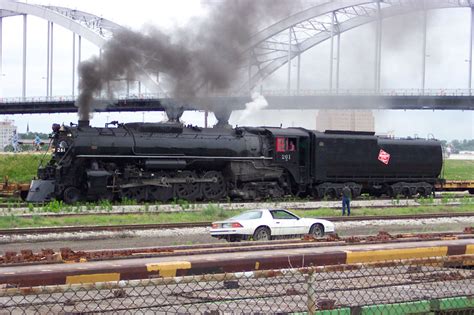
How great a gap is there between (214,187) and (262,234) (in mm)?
14146

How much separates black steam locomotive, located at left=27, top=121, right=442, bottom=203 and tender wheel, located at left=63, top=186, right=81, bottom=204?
0.04 metres

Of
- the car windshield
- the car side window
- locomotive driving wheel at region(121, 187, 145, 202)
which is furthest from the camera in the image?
locomotive driving wheel at region(121, 187, 145, 202)

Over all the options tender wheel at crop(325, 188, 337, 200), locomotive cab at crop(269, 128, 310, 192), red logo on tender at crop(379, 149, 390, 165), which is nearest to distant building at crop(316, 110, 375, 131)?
red logo on tender at crop(379, 149, 390, 165)

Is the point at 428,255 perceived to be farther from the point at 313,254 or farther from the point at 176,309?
the point at 176,309

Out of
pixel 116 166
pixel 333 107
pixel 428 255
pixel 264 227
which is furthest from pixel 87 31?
pixel 428 255

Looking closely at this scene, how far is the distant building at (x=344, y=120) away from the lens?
5723 inches

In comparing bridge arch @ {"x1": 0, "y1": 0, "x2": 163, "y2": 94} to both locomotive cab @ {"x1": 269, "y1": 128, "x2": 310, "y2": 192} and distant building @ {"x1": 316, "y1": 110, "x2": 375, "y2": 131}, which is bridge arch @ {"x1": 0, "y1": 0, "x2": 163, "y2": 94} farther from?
locomotive cab @ {"x1": 269, "y1": 128, "x2": 310, "y2": 192}

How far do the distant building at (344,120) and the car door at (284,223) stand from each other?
11430 cm

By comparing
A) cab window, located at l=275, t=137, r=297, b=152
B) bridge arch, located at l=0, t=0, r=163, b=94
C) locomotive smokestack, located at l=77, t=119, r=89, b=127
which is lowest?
cab window, located at l=275, t=137, r=297, b=152

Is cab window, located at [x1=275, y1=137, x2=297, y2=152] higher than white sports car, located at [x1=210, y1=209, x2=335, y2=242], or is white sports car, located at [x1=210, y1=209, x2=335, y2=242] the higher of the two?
cab window, located at [x1=275, y1=137, x2=297, y2=152]

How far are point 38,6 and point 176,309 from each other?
13630 centimetres

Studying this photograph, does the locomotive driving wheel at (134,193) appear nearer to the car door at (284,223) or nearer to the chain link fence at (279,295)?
the car door at (284,223)

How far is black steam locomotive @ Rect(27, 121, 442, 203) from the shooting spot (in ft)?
100

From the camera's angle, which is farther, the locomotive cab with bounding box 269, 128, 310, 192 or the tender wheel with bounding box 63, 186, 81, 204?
the locomotive cab with bounding box 269, 128, 310, 192
